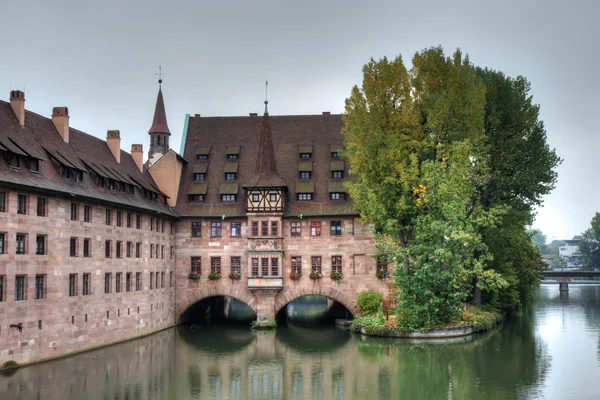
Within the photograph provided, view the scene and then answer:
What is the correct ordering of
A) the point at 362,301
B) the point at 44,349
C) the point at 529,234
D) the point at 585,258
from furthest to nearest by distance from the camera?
the point at 585,258, the point at 529,234, the point at 362,301, the point at 44,349

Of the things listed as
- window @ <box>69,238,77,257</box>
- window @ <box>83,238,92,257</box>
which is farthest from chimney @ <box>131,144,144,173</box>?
window @ <box>69,238,77,257</box>

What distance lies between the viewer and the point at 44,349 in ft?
117

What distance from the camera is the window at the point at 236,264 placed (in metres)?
53.7

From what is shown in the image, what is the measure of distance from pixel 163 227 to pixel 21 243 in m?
18.3

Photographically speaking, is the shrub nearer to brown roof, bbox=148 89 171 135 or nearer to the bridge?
brown roof, bbox=148 89 171 135

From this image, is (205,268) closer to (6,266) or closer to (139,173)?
(139,173)

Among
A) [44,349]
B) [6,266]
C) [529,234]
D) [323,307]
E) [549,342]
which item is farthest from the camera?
[323,307]

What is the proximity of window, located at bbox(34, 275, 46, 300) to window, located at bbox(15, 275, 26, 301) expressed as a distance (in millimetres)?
1108

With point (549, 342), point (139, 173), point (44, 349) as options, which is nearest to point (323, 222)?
point (139, 173)

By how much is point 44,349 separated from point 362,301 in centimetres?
2334

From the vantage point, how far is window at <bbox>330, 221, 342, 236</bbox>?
5353 cm

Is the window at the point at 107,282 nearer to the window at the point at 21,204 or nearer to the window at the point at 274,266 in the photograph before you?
the window at the point at 21,204

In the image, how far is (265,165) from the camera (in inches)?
2126

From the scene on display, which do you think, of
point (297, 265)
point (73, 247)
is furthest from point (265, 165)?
point (73, 247)
